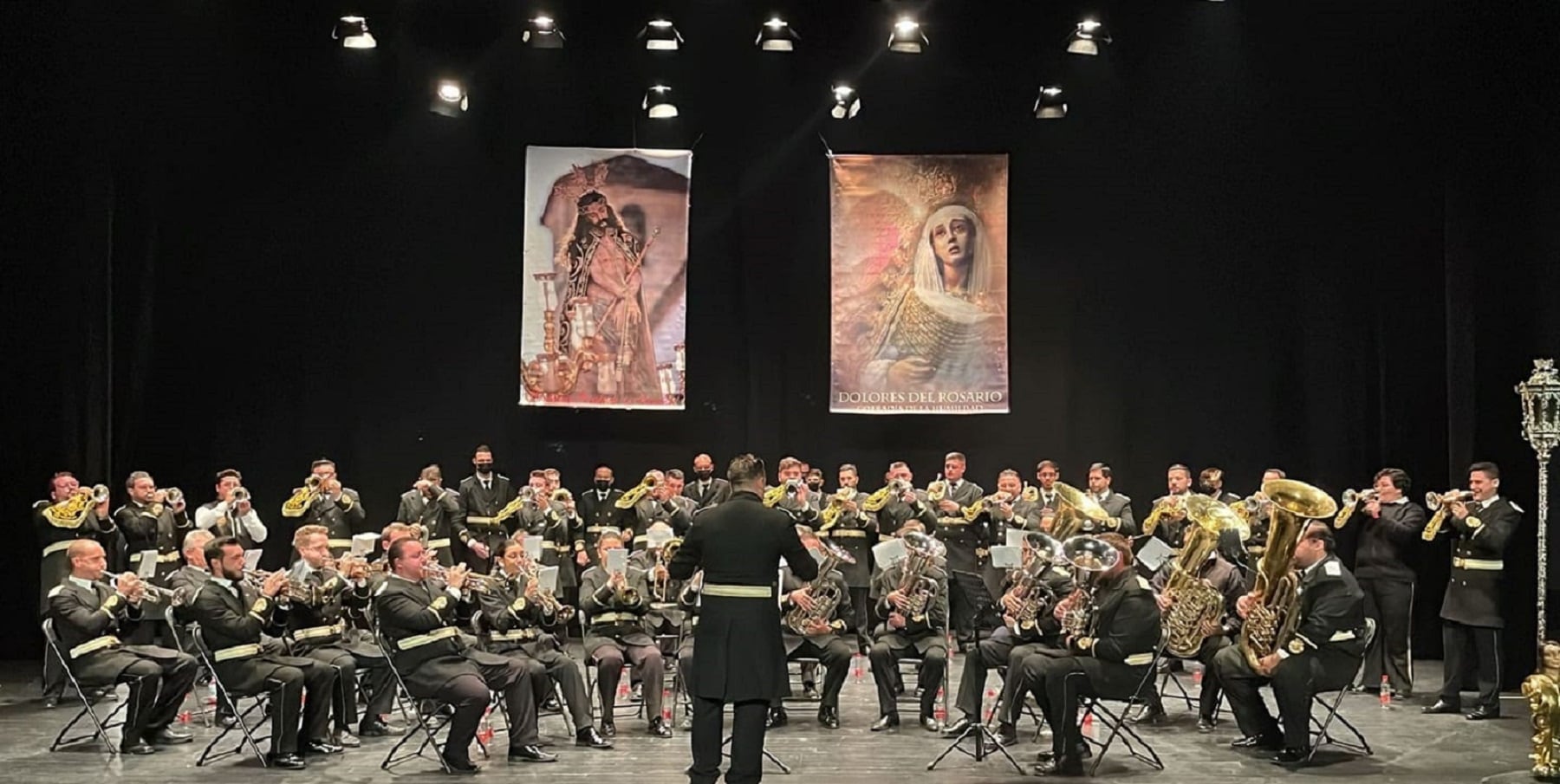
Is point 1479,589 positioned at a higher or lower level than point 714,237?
lower

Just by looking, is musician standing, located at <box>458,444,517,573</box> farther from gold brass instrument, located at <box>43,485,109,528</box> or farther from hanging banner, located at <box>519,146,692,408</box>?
gold brass instrument, located at <box>43,485,109,528</box>

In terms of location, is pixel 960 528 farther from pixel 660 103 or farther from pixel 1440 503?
pixel 660 103

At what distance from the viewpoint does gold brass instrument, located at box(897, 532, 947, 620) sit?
30.8ft

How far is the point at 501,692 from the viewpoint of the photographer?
8766mm

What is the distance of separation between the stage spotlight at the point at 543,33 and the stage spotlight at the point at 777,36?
192cm

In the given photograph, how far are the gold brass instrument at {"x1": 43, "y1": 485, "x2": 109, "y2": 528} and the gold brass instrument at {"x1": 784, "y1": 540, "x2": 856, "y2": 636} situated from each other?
558cm

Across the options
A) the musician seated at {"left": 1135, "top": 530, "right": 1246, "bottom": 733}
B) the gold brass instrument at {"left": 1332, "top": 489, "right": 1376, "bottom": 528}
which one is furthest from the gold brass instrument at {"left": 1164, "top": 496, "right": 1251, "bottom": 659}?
the gold brass instrument at {"left": 1332, "top": 489, "right": 1376, "bottom": 528}

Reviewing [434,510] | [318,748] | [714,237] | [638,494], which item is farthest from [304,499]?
[714,237]

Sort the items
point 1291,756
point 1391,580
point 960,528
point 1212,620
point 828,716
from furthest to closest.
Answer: point 960,528 < point 1391,580 < point 828,716 < point 1212,620 < point 1291,756

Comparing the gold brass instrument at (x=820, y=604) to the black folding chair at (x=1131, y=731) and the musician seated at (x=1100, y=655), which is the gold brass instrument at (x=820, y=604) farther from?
the black folding chair at (x=1131, y=731)

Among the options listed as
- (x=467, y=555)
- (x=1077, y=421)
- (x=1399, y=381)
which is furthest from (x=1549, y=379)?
(x=467, y=555)

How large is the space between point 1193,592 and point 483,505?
24.6 ft

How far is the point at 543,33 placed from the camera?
13258 mm

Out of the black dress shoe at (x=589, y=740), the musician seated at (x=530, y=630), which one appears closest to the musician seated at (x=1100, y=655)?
the black dress shoe at (x=589, y=740)
